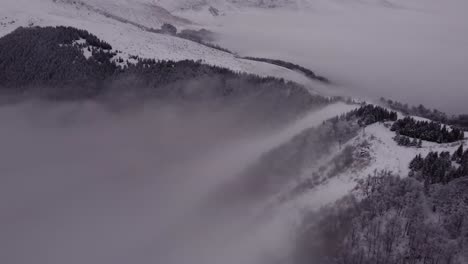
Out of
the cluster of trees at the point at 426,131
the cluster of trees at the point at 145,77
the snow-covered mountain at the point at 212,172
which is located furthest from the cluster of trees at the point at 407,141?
the cluster of trees at the point at 145,77

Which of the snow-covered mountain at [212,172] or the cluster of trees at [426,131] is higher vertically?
the cluster of trees at [426,131]

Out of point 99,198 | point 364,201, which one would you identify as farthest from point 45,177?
point 364,201

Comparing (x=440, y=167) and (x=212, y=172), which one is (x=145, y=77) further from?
(x=440, y=167)

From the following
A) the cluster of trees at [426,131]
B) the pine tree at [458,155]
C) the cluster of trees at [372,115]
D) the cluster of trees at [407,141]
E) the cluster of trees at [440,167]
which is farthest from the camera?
the cluster of trees at [372,115]

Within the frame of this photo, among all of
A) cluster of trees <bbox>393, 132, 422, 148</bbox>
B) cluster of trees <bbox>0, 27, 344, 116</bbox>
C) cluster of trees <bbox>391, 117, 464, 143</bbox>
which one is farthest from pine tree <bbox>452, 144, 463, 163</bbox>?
cluster of trees <bbox>0, 27, 344, 116</bbox>

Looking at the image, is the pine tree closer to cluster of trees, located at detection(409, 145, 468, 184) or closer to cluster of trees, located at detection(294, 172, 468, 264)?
cluster of trees, located at detection(409, 145, 468, 184)

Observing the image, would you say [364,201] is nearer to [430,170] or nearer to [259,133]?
[430,170]

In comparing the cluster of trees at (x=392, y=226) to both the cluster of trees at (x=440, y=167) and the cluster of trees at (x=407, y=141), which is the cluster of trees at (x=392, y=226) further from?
the cluster of trees at (x=407, y=141)

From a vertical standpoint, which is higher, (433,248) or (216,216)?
(433,248)
